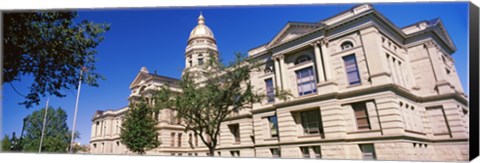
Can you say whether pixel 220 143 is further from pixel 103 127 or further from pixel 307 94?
pixel 103 127

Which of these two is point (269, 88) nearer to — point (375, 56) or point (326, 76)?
point (326, 76)

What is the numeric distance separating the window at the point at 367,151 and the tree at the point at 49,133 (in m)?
21.6

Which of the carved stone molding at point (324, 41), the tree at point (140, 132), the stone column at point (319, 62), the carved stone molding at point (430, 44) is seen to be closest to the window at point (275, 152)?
the stone column at point (319, 62)

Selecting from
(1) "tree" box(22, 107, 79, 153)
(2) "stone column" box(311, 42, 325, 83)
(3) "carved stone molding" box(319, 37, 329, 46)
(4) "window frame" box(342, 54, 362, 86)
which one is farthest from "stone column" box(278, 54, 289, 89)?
(1) "tree" box(22, 107, 79, 153)

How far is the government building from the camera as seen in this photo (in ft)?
42.3

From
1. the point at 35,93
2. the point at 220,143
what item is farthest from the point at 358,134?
the point at 35,93

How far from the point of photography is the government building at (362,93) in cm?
1288

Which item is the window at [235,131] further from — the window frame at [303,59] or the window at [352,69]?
the window at [352,69]

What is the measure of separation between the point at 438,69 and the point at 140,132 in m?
19.7

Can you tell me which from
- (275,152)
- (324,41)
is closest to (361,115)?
(324,41)

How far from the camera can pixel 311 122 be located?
1597 centimetres

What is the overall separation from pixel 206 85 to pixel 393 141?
29.3 ft

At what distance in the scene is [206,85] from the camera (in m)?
14.7

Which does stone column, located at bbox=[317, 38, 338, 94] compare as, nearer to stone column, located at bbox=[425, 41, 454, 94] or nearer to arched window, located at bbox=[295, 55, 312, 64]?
arched window, located at bbox=[295, 55, 312, 64]
